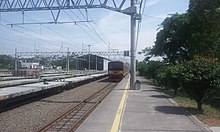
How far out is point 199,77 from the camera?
615 inches

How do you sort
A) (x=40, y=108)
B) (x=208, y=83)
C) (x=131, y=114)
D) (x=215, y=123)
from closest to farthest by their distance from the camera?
(x=215, y=123), (x=131, y=114), (x=208, y=83), (x=40, y=108)

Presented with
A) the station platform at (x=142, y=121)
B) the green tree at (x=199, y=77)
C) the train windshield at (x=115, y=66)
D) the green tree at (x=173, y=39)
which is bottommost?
the station platform at (x=142, y=121)

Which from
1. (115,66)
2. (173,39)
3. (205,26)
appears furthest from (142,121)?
(115,66)

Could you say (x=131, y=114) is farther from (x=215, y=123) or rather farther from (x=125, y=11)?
(x=125, y=11)

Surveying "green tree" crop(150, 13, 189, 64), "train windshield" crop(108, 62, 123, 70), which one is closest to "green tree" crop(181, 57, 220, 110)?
"green tree" crop(150, 13, 189, 64)

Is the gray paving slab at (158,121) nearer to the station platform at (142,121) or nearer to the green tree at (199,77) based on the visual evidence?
the station platform at (142,121)

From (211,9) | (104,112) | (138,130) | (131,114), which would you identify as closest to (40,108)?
(104,112)

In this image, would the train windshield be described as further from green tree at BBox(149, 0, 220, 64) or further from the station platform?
the station platform

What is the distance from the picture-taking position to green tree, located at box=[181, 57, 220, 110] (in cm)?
1555

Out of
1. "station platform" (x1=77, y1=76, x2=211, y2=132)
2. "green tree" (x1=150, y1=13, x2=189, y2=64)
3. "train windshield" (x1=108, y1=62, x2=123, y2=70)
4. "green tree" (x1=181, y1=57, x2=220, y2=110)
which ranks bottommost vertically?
"station platform" (x1=77, y1=76, x2=211, y2=132)

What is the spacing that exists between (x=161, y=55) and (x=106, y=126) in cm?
4574

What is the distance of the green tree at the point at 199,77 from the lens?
15547 mm

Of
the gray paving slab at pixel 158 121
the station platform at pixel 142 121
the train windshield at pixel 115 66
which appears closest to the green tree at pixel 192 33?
the train windshield at pixel 115 66

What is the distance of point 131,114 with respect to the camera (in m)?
14.5
